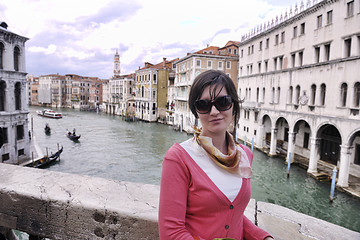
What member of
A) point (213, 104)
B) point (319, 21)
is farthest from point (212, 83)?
point (319, 21)

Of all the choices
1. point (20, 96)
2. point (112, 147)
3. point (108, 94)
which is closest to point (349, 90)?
point (20, 96)

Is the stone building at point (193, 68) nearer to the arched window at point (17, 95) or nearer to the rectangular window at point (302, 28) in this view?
the rectangular window at point (302, 28)

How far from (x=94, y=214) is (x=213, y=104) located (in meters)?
0.98

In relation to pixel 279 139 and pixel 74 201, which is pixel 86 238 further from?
pixel 279 139

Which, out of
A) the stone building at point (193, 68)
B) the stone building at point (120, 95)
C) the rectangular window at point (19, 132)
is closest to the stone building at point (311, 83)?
the stone building at point (193, 68)

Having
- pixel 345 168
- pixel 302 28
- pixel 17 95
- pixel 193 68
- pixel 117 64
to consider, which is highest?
pixel 117 64

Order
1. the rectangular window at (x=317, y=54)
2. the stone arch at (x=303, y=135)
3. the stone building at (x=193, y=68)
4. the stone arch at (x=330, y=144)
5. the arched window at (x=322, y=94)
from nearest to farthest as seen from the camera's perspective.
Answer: the arched window at (x=322, y=94) → the rectangular window at (x=317, y=54) → the stone arch at (x=330, y=144) → the stone arch at (x=303, y=135) → the stone building at (x=193, y=68)

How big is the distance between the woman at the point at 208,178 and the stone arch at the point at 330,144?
13.9 metres

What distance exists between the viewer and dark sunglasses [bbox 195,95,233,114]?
115 cm

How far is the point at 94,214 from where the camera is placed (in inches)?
57.9

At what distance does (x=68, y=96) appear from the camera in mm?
70375

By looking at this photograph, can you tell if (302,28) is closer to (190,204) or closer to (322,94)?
(322,94)

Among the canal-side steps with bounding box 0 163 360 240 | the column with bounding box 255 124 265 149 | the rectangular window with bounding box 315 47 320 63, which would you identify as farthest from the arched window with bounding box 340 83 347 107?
the canal-side steps with bounding box 0 163 360 240

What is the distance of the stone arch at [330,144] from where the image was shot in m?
13.7
